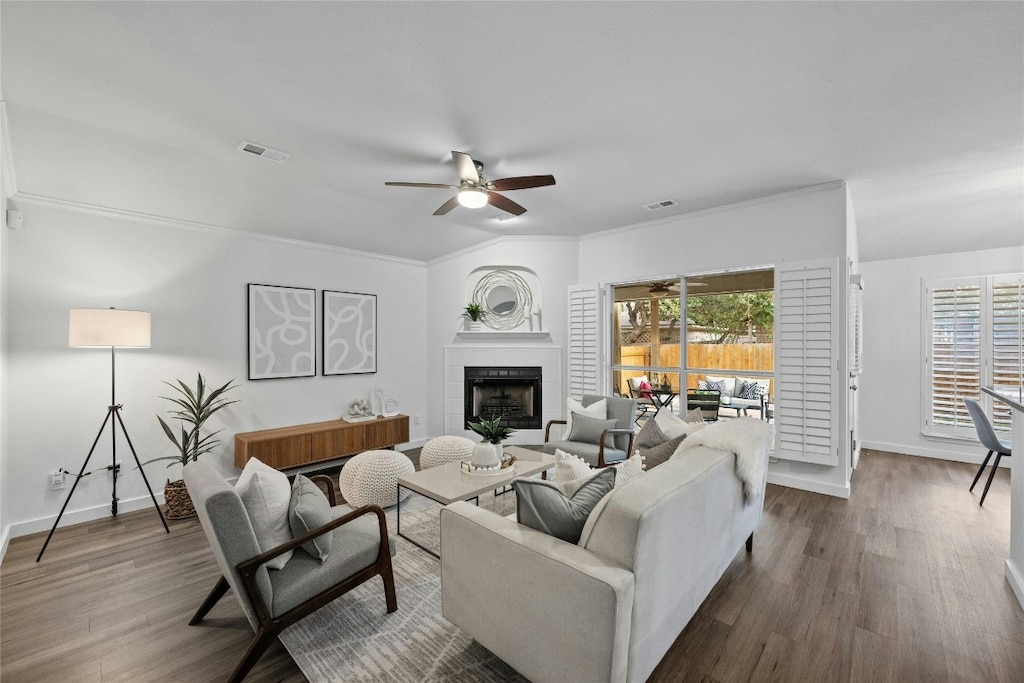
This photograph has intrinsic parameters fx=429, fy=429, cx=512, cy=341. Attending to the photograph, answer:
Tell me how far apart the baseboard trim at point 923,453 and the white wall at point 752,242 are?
8.32 feet

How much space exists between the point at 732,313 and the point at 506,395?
2.88 metres

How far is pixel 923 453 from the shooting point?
5.30 metres

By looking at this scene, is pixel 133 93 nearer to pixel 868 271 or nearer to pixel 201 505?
pixel 201 505

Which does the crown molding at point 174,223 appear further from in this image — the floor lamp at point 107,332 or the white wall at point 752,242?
the white wall at point 752,242

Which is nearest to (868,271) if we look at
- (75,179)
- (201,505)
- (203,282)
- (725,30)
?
(725,30)

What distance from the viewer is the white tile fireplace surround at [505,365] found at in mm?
5500

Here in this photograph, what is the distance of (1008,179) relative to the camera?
11.6 ft

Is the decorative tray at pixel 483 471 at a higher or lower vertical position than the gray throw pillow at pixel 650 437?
lower

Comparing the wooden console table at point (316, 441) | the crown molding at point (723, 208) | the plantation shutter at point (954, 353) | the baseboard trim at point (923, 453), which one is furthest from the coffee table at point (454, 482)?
the plantation shutter at point (954, 353)

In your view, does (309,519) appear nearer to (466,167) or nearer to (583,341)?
(466,167)

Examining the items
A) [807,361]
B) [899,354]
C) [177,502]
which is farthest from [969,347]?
[177,502]

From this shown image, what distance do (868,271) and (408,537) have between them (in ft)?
21.5

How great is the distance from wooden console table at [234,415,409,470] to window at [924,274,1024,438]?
6.55 m

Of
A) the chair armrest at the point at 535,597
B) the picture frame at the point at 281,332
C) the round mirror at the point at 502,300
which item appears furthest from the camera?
the round mirror at the point at 502,300
